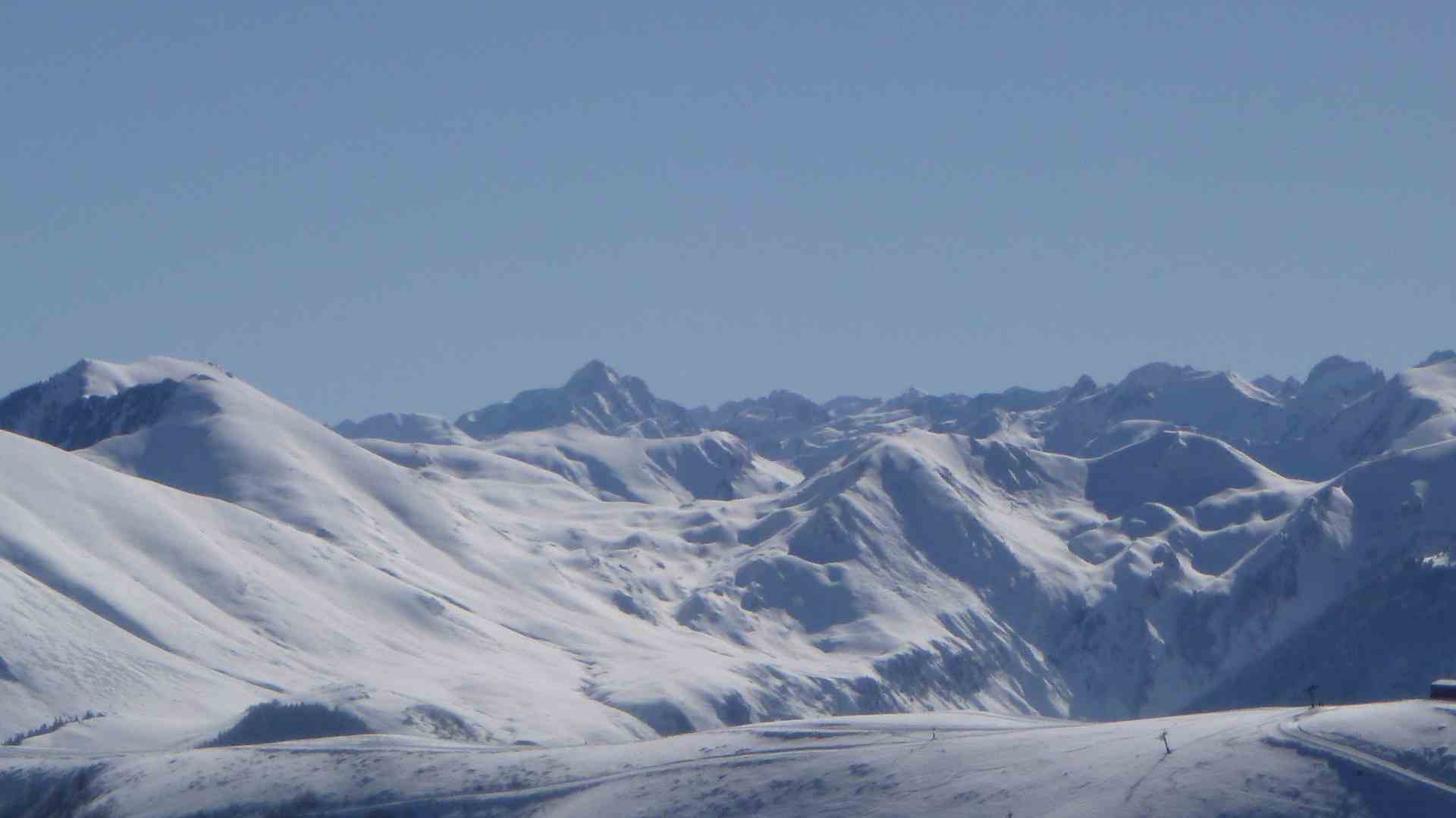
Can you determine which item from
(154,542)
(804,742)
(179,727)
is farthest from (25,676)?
(804,742)

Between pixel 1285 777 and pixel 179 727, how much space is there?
89.4 meters

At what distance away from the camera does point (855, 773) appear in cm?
5316

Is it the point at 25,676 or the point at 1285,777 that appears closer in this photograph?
the point at 1285,777

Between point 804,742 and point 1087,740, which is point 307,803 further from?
point 1087,740

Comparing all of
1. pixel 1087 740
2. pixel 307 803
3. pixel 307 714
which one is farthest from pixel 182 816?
pixel 307 714

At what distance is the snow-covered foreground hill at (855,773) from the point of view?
4650 cm

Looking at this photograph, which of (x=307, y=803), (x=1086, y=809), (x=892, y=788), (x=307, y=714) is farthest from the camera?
Result: (x=307, y=714)

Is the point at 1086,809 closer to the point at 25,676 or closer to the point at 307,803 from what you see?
the point at 307,803

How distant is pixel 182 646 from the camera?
166 metres

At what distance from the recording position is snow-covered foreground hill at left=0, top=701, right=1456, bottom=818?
46500 mm

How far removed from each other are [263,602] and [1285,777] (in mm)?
164726

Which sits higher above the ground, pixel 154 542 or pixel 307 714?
pixel 154 542

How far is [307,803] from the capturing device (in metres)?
56.8

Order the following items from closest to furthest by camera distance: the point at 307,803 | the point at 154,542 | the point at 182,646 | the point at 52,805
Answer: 1. the point at 307,803
2. the point at 52,805
3. the point at 182,646
4. the point at 154,542
